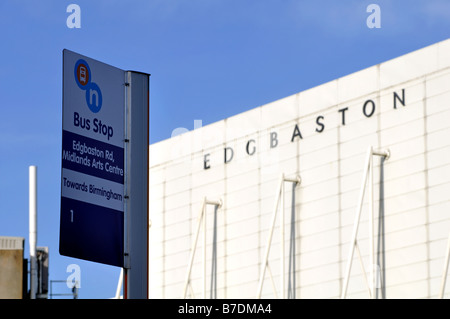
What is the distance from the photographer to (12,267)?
35.4 metres

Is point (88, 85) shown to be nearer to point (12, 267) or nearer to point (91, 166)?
point (91, 166)

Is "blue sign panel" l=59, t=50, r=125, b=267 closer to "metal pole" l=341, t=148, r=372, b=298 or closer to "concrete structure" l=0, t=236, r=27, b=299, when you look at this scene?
"concrete structure" l=0, t=236, r=27, b=299

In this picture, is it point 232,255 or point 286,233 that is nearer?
point 286,233

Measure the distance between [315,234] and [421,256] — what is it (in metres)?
5.53

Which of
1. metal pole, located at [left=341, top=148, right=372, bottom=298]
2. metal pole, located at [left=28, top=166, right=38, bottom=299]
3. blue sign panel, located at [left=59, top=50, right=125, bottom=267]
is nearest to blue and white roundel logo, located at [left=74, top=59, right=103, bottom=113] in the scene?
blue sign panel, located at [left=59, top=50, right=125, bottom=267]

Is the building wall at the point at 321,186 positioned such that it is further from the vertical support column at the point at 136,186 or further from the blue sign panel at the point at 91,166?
the blue sign panel at the point at 91,166

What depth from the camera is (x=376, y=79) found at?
37.3m

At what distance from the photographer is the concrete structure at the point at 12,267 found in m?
35.0

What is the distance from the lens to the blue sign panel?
1173 centimetres

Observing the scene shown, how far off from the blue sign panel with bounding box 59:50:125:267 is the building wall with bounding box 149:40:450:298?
23.5m

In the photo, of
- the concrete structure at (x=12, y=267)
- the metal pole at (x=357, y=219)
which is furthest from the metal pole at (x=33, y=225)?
the metal pole at (x=357, y=219)

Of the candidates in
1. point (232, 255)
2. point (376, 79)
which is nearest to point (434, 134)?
point (376, 79)

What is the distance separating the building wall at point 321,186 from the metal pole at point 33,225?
10.4 m
